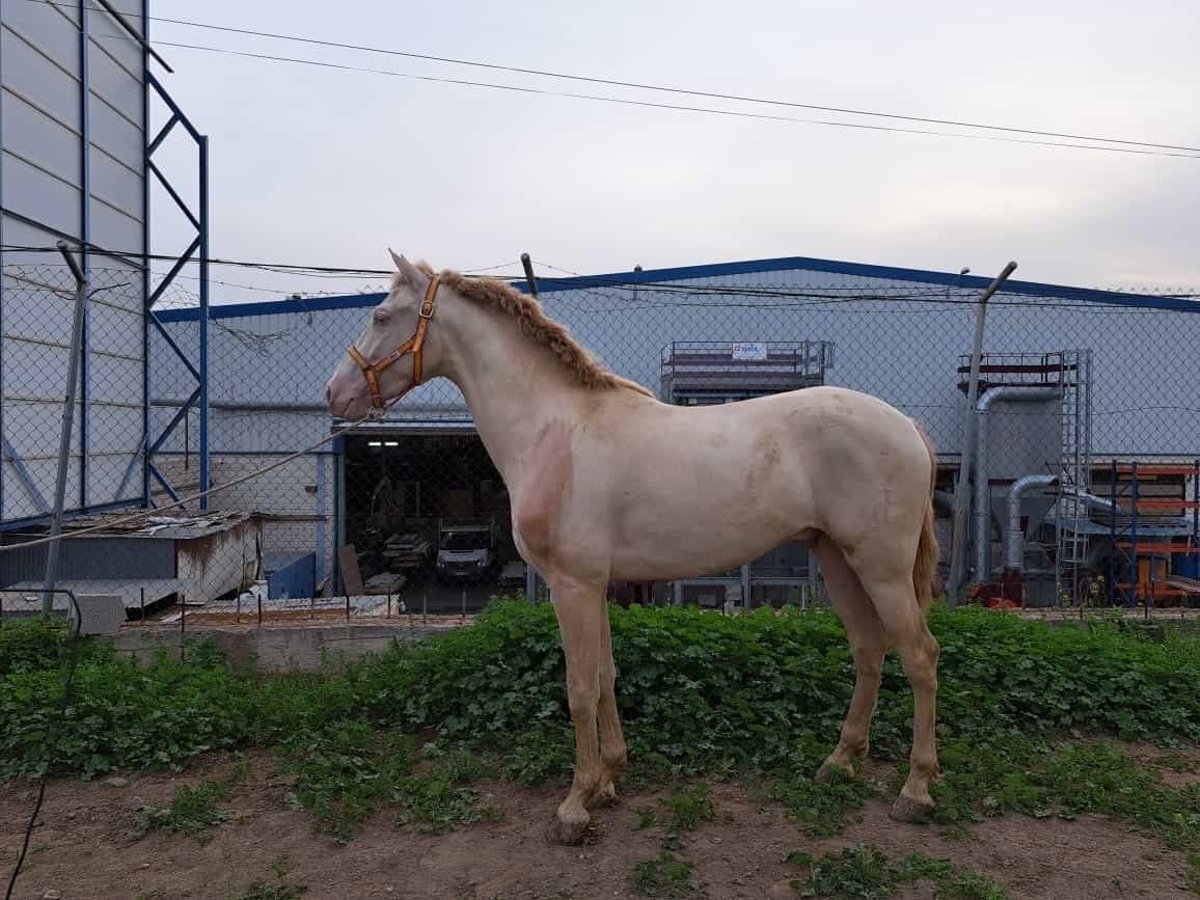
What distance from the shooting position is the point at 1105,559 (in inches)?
497

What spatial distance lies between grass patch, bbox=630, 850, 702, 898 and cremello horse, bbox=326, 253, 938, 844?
353mm

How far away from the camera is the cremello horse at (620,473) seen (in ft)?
10.7

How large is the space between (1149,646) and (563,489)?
14.3ft

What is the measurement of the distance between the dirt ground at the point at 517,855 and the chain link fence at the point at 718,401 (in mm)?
5021

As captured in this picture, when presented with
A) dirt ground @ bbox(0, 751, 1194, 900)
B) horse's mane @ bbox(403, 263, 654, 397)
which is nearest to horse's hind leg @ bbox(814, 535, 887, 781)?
dirt ground @ bbox(0, 751, 1194, 900)

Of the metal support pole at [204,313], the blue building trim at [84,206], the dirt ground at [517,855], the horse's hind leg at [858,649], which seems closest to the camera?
the dirt ground at [517,855]

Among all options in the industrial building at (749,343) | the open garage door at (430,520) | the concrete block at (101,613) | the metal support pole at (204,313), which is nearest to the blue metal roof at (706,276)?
the industrial building at (749,343)

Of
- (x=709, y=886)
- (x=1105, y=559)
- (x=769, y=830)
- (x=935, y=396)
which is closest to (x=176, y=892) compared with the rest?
(x=709, y=886)

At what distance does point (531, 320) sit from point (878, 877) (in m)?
2.63

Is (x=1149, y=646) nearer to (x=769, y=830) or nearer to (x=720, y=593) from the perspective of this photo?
(x=769, y=830)

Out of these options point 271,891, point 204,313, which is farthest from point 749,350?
point 271,891

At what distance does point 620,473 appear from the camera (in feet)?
10.7

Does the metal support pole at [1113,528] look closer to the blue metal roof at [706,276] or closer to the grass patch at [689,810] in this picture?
the blue metal roof at [706,276]

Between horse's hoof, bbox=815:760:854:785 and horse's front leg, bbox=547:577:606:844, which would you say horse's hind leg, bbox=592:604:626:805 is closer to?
horse's front leg, bbox=547:577:606:844
